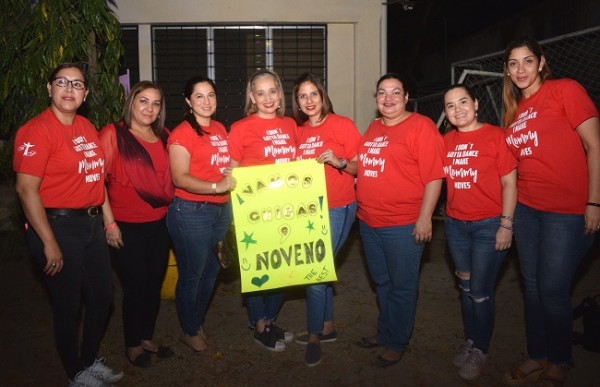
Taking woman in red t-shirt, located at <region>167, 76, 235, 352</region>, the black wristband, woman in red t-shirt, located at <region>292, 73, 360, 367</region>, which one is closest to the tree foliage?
woman in red t-shirt, located at <region>167, 76, 235, 352</region>

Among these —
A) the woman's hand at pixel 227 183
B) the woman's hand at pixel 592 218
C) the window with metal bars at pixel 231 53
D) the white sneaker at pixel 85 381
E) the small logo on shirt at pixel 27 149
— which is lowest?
the white sneaker at pixel 85 381

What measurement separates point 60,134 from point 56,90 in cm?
31

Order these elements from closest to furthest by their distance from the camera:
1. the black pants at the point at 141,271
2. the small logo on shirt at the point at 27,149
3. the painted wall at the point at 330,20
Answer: the small logo on shirt at the point at 27,149 < the black pants at the point at 141,271 < the painted wall at the point at 330,20

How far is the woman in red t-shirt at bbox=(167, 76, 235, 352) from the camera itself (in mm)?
3600

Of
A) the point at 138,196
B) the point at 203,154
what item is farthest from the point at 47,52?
the point at 203,154

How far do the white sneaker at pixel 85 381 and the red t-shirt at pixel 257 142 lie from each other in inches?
75.7

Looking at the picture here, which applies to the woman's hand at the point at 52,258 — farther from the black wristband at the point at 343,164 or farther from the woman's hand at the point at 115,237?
the black wristband at the point at 343,164

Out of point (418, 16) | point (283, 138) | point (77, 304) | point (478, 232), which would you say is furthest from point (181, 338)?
point (418, 16)

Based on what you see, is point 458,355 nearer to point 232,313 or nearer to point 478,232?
point 478,232

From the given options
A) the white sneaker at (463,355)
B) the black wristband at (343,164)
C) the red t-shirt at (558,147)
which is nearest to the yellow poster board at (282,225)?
the black wristband at (343,164)

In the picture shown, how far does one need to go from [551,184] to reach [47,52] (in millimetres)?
4495

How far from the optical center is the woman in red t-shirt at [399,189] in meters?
3.42

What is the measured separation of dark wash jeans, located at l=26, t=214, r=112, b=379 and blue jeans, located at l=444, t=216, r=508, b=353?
2612mm

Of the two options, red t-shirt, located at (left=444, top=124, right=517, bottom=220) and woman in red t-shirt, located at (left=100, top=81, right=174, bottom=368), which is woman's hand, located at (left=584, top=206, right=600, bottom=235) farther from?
woman in red t-shirt, located at (left=100, top=81, right=174, bottom=368)
